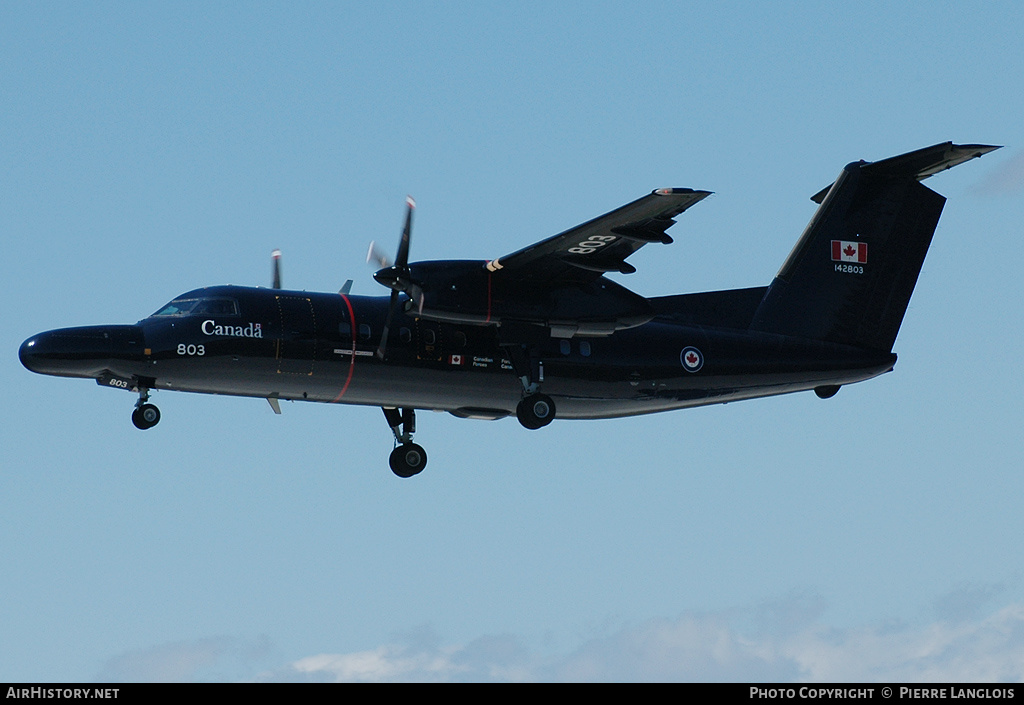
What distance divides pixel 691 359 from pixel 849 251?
416 centimetres

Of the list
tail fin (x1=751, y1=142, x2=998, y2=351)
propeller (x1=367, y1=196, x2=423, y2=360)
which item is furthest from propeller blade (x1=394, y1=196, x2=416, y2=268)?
tail fin (x1=751, y1=142, x2=998, y2=351)

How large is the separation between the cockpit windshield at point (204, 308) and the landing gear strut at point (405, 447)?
411cm

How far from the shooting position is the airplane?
20797 mm

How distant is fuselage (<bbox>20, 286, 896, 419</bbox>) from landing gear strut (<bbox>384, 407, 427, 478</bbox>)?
1.52 metres

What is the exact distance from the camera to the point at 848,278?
2572 centimetres

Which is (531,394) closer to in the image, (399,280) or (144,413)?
(399,280)

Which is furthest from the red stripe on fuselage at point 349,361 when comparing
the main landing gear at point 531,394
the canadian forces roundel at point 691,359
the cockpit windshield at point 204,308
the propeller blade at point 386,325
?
the canadian forces roundel at point 691,359

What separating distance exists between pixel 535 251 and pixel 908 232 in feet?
26.8

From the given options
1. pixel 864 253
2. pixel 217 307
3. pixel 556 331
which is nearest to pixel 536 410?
pixel 556 331

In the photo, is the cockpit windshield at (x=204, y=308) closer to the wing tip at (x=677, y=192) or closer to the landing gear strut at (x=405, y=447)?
the landing gear strut at (x=405, y=447)

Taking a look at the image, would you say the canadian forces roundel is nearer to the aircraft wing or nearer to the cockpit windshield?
the aircraft wing

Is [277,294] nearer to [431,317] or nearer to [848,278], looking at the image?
[431,317]

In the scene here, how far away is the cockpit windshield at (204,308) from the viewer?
21047mm
